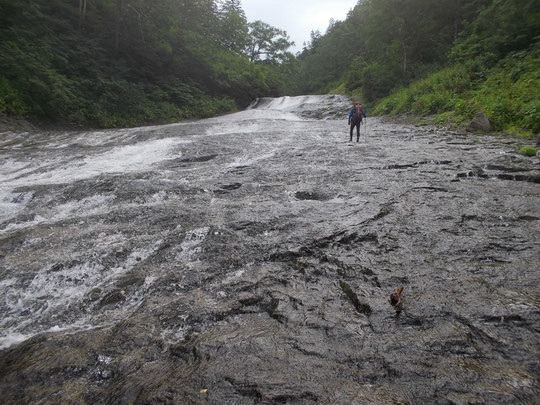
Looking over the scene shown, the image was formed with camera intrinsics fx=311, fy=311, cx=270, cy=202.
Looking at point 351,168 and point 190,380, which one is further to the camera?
point 351,168

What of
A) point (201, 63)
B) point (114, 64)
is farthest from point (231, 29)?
point (114, 64)

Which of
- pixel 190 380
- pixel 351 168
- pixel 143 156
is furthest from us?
pixel 143 156

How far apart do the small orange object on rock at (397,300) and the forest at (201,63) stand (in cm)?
1101

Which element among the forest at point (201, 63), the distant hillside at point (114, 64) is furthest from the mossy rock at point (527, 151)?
the distant hillside at point (114, 64)

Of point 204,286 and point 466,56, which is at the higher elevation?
point 466,56

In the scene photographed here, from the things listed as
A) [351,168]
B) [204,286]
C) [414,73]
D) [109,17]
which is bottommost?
[204,286]

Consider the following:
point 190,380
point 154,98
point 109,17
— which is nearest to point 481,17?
point 154,98

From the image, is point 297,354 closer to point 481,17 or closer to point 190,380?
point 190,380

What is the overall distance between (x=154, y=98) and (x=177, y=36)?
8.87 metres

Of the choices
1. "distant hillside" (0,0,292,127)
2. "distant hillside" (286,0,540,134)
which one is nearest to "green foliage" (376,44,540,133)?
"distant hillside" (286,0,540,134)

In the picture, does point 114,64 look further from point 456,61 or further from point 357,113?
point 456,61

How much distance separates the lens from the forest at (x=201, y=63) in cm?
1599

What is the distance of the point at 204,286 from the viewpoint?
3.96m

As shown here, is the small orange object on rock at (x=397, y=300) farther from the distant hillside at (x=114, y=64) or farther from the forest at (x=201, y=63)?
the distant hillside at (x=114, y=64)
